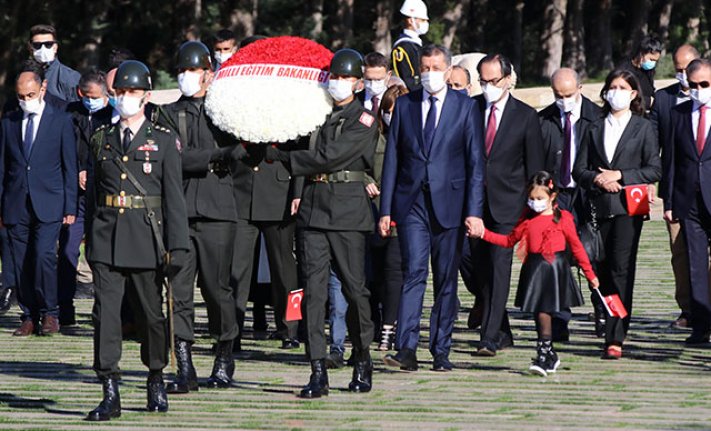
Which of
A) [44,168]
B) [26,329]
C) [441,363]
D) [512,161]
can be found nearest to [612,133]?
[512,161]

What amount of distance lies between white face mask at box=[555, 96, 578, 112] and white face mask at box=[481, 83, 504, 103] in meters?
1.06

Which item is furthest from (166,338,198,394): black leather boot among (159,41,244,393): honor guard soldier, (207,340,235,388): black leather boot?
(207,340,235,388): black leather boot

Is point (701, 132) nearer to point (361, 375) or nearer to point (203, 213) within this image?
point (361, 375)

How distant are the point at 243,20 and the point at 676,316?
1011 inches

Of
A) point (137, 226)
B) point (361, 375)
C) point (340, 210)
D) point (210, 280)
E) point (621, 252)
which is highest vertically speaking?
point (340, 210)

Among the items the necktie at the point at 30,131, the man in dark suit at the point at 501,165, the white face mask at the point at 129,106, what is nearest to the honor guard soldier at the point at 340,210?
the white face mask at the point at 129,106

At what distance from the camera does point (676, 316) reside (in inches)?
607

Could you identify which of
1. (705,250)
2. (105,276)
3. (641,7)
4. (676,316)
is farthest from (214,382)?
(641,7)

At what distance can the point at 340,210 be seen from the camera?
11.3 metres

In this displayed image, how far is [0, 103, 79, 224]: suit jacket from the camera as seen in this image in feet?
49.0

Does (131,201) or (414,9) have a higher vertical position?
(414,9)

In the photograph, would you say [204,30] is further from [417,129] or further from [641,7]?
[417,129]

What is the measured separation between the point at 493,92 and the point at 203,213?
2.72 m

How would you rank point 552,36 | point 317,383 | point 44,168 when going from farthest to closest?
point 552,36
point 44,168
point 317,383
